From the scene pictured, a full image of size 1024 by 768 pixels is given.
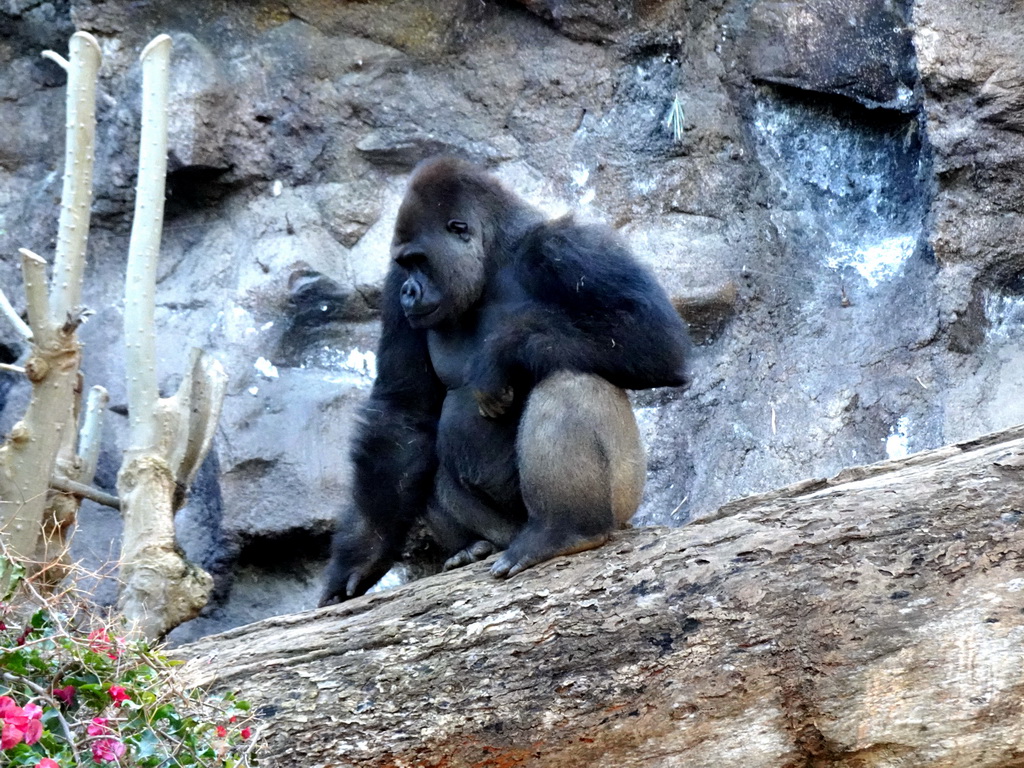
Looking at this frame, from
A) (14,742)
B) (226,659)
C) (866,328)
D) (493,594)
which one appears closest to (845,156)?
(866,328)

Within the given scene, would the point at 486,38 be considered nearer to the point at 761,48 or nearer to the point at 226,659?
A: the point at 761,48

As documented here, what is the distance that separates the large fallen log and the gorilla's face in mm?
1233

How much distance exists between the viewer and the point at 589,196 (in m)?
6.41

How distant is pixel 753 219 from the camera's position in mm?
6391

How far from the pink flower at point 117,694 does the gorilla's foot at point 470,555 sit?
5.96 feet

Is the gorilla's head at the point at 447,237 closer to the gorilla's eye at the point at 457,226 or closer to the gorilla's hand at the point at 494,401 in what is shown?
the gorilla's eye at the point at 457,226

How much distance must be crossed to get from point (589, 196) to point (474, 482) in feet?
9.03

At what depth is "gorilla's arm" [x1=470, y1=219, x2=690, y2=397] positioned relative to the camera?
3.71 meters

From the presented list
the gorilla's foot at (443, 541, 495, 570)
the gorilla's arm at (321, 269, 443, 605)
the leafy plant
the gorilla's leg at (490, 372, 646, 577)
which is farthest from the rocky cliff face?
the leafy plant

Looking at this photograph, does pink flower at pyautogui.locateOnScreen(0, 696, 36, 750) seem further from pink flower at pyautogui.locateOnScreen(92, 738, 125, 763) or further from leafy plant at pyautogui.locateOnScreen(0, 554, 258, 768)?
pink flower at pyautogui.locateOnScreen(92, 738, 125, 763)

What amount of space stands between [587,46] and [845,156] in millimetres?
1484

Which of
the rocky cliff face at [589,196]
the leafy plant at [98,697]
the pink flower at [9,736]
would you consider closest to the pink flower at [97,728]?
the leafy plant at [98,697]

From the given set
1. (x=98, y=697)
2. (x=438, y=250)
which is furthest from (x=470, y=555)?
(x=98, y=697)

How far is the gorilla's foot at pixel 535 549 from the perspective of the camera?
3424 millimetres
